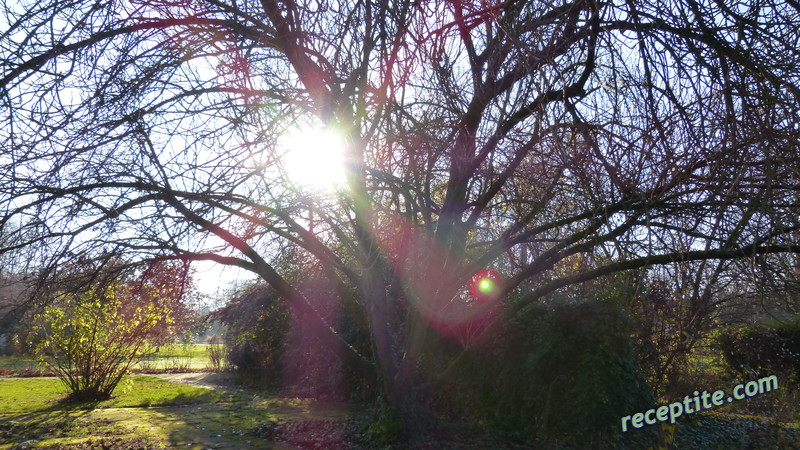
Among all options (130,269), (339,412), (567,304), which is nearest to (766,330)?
(567,304)

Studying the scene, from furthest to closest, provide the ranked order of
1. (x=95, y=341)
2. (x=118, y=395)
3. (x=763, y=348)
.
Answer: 1. (x=118, y=395)
2. (x=95, y=341)
3. (x=763, y=348)

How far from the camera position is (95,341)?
9.93m

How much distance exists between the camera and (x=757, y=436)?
7004 mm

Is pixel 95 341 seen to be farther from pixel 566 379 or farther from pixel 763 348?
pixel 763 348

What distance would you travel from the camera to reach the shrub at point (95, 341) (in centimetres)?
977

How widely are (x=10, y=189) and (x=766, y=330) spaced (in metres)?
12.5

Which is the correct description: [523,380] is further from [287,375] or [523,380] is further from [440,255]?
[287,375]

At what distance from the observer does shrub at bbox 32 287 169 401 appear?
9.77 m

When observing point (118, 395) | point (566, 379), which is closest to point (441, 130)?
point (566, 379)

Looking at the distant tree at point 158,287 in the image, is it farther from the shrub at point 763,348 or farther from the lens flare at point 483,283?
the shrub at point 763,348

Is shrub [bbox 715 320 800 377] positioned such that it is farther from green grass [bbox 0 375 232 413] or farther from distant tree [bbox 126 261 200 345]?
green grass [bbox 0 375 232 413]

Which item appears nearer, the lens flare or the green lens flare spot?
the green lens flare spot

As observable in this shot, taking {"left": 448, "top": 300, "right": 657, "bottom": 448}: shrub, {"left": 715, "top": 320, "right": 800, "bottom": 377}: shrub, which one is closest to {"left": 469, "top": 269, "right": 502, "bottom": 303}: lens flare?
{"left": 448, "top": 300, "right": 657, "bottom": 448}: shrub

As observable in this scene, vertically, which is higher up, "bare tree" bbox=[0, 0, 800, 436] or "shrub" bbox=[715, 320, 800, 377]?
"bare tree" bbox=[0, 0, 800, 436]
